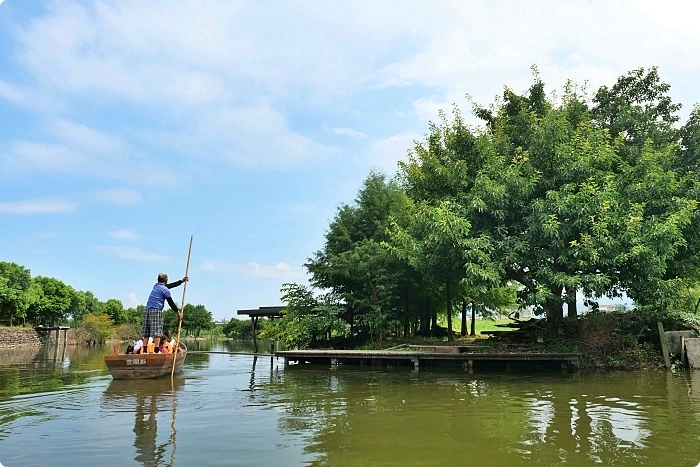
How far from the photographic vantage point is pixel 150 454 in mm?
6367

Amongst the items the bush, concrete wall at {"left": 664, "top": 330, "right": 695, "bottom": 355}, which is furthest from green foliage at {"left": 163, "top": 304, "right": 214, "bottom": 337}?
concrete wall at {"left": 664, "top": 330, "right": 695, "bottom": 355}

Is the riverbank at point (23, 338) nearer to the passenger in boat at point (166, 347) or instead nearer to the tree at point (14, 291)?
the tree at point (14, 291)

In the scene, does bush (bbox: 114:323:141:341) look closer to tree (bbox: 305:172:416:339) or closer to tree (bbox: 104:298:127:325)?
tree (bbox: 104:298:127:325)

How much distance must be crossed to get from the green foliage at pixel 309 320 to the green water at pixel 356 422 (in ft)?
28.4

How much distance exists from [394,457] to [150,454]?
307 cm

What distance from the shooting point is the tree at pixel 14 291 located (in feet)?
140

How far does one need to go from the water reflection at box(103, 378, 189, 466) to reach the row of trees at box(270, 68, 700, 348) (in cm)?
858

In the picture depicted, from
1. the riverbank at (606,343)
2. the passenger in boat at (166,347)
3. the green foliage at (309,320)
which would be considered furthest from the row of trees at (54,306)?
the riverbank at (606,343)

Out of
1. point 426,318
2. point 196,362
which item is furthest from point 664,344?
point 196,362

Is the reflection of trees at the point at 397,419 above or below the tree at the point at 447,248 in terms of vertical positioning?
below

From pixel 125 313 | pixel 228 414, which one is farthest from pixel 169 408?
pixel 125 313

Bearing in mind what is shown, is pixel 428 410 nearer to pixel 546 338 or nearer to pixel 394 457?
pixel 394 457

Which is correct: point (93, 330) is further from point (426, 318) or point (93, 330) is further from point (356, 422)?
point (356, 422)

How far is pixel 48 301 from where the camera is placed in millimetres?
51375
